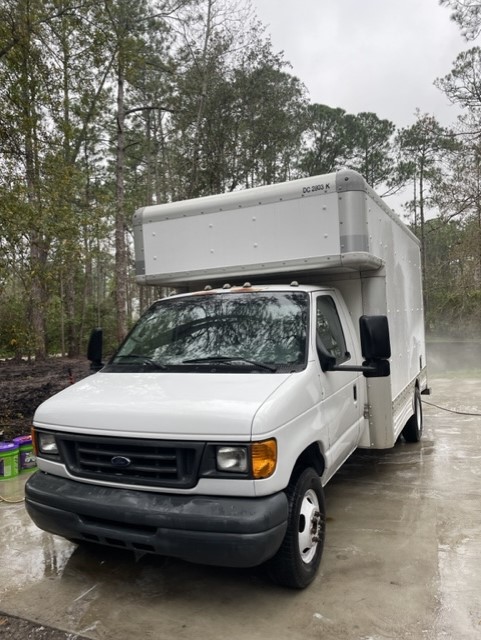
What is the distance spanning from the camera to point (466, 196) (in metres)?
19.6

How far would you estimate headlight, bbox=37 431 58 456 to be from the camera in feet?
11.3

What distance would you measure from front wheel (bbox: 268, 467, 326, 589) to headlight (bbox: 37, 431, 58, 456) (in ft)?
5.25

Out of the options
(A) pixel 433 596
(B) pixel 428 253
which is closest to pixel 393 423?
(A) pixel 433 596

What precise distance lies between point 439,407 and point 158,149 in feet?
49.9

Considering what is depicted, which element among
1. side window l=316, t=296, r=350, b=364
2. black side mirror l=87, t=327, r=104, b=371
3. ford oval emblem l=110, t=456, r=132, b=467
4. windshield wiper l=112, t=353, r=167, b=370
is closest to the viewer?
ford oval emblem l=110, t=456, r=132, b=467

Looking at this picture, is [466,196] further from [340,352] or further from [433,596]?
[433,596]

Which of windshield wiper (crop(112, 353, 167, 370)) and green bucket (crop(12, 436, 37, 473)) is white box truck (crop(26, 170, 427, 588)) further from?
green bucket (crop(12, 436, 37, 473))

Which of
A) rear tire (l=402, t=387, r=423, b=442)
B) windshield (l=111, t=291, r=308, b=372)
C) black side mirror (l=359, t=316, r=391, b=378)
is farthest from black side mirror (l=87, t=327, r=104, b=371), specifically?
rear tire (l=402, t=387, r=423, b=442)

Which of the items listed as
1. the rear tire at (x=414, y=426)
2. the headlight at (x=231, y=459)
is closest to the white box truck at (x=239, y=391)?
the headlight at (x=231, y=459)

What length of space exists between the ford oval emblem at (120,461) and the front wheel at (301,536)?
102 cm

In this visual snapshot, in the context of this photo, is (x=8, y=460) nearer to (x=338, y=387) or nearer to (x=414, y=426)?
(x=338, y=387)

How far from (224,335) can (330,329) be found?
958 mm

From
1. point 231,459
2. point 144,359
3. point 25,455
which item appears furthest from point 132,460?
point 25,455

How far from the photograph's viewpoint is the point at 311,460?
362 centimetres
